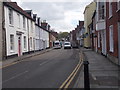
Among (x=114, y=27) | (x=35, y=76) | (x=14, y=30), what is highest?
(x=14, y=30)

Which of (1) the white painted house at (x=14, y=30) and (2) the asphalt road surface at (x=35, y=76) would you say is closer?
(2) the asphalt road surface at (x=35, y=76)

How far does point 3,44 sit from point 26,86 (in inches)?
560

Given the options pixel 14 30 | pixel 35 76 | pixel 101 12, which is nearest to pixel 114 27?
pixel 101 12

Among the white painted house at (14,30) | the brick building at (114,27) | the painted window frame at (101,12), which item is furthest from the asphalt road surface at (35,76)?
the painted window frame at (101,12)

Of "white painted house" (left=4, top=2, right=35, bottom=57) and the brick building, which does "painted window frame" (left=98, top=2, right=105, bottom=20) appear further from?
"white painted house" (left=4, top=2, right=35, bottom=57)

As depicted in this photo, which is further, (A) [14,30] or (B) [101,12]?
(A) [14,30]

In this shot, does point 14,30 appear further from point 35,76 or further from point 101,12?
point 35,76

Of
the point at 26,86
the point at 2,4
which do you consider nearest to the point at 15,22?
the point at 2,4

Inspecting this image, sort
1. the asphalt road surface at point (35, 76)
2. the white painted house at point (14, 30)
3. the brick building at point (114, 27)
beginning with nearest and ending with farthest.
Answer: the asphalt road surface at point (35, 76), the brick building at point (114, 27), the white painted house at point (14, 30)

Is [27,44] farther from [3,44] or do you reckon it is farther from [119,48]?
[119,48]

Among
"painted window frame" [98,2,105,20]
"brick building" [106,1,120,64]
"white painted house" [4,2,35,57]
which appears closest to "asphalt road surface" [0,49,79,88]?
"brick building" [106,1,120,64]

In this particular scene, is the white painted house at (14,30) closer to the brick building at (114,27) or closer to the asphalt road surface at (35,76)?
the asphalt road surface at (35,76)

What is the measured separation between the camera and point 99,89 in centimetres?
775

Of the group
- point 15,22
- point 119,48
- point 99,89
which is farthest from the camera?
point 15,22
